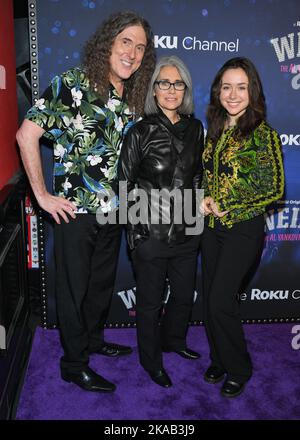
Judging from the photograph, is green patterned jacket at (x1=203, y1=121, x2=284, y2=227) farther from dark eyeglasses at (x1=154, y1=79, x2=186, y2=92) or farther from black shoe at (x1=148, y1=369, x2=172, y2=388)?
black shoe at (x1=148, y1=369, x2=172, y2=388)

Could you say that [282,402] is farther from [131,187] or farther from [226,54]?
[226,54]

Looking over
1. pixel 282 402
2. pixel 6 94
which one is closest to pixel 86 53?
pixel 6 94

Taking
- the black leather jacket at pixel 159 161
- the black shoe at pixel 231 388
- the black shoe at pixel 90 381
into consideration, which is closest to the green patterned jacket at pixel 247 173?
the black leather jacket at pixel 159 161

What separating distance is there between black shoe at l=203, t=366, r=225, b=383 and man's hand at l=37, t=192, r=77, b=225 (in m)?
1.32

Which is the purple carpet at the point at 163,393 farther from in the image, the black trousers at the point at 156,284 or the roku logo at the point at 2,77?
the roku logo at the point at 2,77

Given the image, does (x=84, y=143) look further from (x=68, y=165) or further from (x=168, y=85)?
(x=168, y=85)

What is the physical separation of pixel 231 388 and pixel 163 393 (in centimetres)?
41

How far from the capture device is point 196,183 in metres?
2.73

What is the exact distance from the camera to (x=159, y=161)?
2525 mm

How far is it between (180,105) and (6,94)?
106 cm

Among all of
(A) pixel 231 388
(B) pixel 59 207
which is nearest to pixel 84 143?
(B) pixel 59 207

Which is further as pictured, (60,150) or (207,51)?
(207,51)

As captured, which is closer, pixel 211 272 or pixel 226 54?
pixel 211 272
